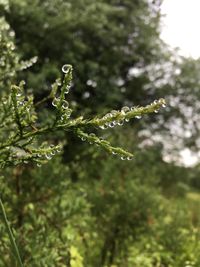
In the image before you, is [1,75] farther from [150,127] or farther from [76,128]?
[150,127]

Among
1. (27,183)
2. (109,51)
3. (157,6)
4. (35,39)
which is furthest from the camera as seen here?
(109,51)

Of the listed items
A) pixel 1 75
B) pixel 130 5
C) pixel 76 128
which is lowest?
pixel 76 128

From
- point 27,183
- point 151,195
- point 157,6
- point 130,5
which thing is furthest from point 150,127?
point 157,6

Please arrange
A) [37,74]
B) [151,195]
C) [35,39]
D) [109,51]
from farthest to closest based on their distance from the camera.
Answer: [109,51] → [35,39] → [37,74] → [151,195]

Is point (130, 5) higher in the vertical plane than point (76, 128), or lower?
higher

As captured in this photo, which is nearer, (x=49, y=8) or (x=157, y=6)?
(x=157, y=6)

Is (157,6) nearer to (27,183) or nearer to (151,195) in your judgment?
(27,183)
